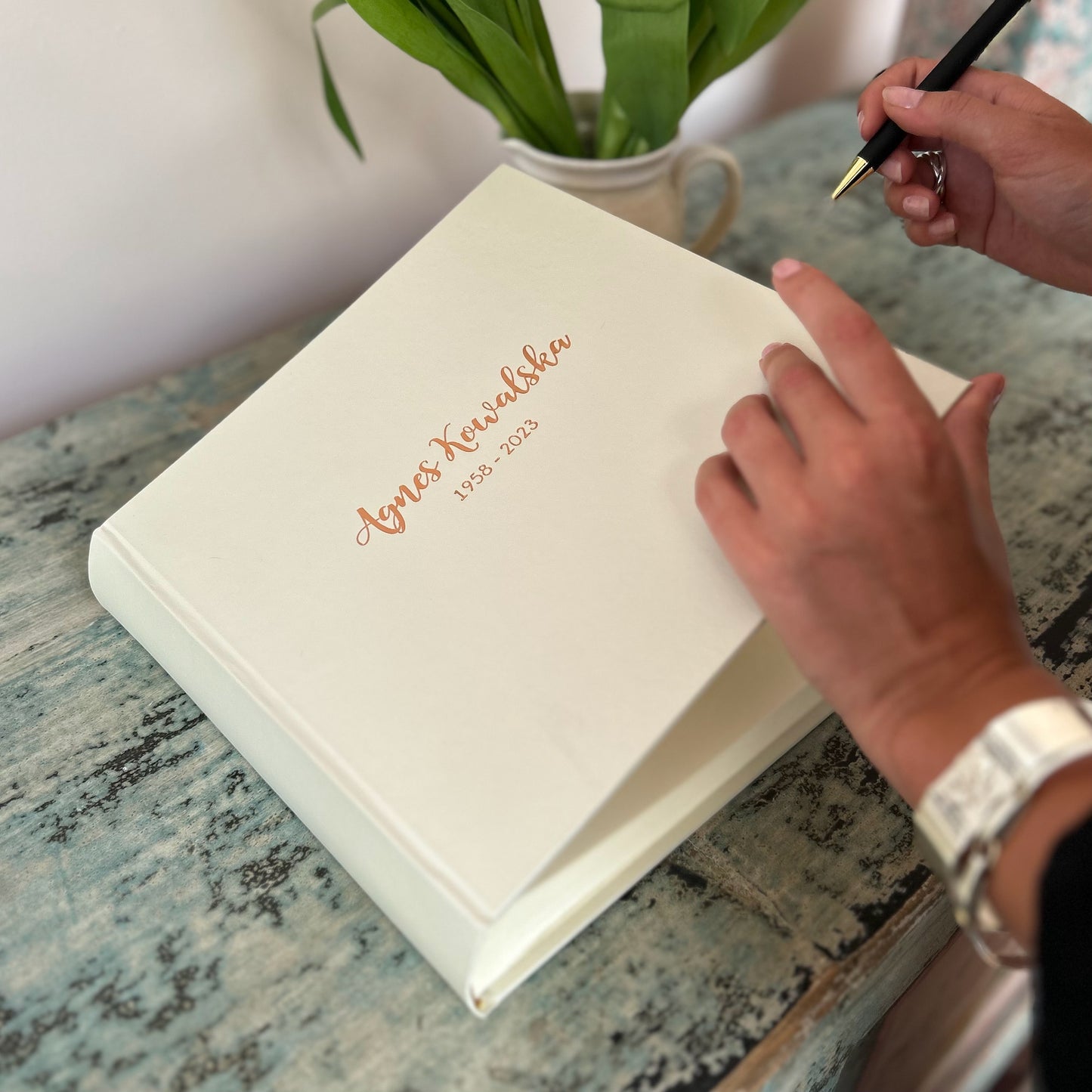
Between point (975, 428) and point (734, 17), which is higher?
point (734, 17)

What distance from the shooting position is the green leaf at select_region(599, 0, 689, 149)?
0.52 m

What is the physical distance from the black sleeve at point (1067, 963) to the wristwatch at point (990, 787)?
23 mm

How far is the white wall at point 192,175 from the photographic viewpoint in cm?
65

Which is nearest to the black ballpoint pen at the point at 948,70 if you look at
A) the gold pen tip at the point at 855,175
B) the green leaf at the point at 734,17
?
the gold pen tip at the point at 855,175

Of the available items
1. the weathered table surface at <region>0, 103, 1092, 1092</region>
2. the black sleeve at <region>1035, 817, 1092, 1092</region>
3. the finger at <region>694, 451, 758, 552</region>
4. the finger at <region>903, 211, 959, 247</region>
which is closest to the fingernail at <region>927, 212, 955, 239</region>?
the finger at <region>903, 211, 959, 247</region>

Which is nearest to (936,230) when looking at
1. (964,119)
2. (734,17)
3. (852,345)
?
(964,119)

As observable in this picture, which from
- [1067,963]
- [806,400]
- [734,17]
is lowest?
[1067,963]

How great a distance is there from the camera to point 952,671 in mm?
368

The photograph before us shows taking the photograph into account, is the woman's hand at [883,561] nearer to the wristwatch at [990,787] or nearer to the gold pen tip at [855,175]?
the wristwatch at [990,787]

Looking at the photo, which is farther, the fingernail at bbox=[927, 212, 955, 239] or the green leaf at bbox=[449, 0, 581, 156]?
the fingernail at bbox=[927, 212, 955, 239]

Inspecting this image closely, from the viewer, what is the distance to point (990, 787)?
0.34m

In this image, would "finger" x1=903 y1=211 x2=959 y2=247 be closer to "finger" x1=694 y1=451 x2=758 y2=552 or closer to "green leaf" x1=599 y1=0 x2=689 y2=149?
"green leaf" x1=599 y1=0 x2=689 y2=149

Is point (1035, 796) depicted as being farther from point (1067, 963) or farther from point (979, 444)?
point (979, 444)

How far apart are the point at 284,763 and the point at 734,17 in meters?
0.50
